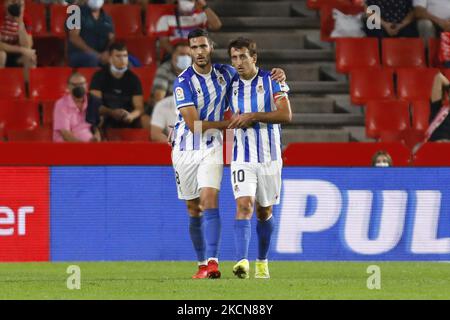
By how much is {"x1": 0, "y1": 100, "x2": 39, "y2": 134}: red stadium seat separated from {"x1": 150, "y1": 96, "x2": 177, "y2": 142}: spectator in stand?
1523mm

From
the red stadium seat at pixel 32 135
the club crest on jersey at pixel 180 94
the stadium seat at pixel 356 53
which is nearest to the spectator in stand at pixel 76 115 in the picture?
the red stadium seat at pixel 32 135

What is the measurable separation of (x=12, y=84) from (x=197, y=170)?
6028 mm

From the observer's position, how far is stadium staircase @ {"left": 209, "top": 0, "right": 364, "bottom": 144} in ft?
56.2

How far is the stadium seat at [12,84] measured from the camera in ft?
54.1

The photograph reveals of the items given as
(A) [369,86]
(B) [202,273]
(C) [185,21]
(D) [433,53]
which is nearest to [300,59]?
(A) [369,86]

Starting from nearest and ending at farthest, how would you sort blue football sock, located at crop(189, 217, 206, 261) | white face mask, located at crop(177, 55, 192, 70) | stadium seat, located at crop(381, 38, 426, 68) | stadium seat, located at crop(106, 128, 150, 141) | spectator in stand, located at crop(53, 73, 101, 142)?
blue football sock, located at crop(189, 217, 206, 261), spectator in stand, located at crop(53, 73, 101, 142), stadium seat, located at crop(106, 128, 150, 141), white face mask, located at crop(177, 55, 192, 70), stadium seat, located at crop(381, 38, 426, 68)

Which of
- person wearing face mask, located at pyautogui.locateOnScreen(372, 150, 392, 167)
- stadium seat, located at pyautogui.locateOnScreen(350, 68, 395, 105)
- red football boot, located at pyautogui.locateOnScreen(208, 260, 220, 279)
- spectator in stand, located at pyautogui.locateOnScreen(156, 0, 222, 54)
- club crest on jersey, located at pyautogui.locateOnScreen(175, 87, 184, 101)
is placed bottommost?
red football boot, located at pyautogui.locateOnScreen(208, 260, 220, 279)

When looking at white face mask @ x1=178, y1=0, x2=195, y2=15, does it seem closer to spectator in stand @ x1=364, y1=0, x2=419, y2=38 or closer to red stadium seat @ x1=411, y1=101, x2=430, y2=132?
spectator in stand @ x1=364, y1=0, x2=419, y2=38

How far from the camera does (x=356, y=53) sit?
17.5 m

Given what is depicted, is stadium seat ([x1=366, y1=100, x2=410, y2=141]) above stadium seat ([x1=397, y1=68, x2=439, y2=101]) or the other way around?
the other way around

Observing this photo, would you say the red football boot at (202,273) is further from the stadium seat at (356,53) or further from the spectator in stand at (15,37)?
the stadium seat at (356,53)

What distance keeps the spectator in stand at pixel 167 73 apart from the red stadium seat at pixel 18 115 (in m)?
1.27

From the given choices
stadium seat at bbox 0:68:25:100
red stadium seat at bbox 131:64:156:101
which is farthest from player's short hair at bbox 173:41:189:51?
stadium seat at bbox 0:68:25:100
